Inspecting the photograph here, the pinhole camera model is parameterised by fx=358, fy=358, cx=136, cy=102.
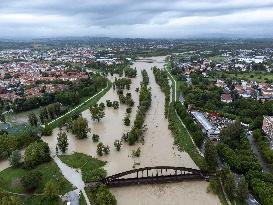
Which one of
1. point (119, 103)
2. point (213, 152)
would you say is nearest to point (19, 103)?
point (119, 103)

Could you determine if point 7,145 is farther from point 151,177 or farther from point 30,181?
point 151,177

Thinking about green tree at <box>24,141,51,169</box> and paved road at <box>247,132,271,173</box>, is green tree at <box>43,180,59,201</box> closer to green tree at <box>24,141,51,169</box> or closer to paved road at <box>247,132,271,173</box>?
green tree at <box>24,141,51,169</box>

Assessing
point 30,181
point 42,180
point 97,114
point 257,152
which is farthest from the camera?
point 97,114

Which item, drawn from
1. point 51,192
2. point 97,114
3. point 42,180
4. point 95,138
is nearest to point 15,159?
point 42,180

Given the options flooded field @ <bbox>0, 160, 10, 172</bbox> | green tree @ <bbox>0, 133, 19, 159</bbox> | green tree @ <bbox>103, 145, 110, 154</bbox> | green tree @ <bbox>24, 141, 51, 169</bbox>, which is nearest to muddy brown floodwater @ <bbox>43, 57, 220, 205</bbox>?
green tree @ <bbox>103, 145, 110, 154</bbox>

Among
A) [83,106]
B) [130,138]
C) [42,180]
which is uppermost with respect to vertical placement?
[130,138]

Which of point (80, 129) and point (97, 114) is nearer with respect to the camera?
point (80, 129)

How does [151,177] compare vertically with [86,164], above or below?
above

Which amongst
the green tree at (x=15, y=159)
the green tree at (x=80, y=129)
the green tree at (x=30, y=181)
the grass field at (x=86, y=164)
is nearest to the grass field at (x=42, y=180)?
the green tree at (x=30, y=181)

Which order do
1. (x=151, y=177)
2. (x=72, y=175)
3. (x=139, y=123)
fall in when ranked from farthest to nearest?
1. (x=139, y=123)
2. (x=72, y=175)
3. (x=151, y=177)
